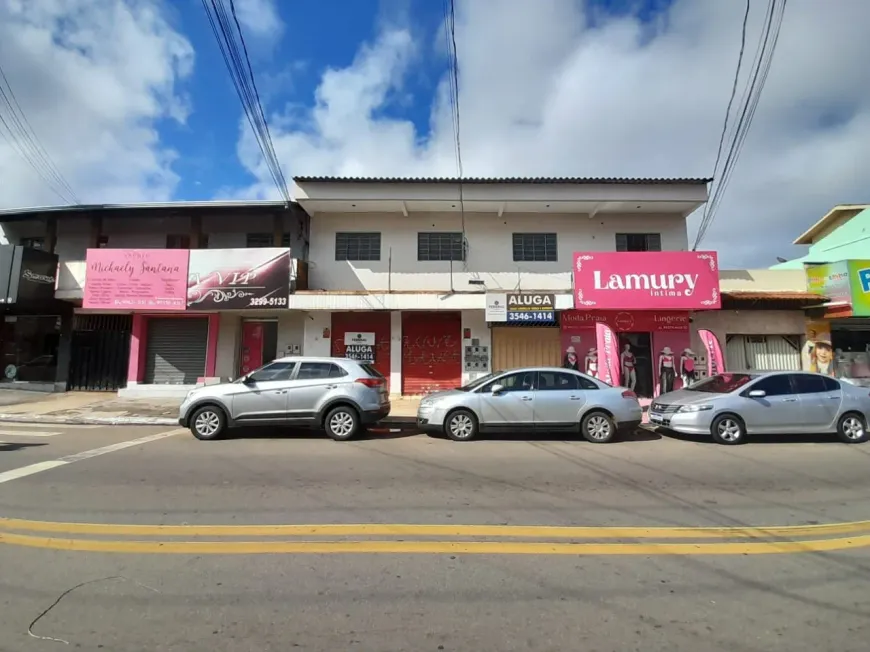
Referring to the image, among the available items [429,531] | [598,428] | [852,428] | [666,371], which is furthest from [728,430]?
[429,531]

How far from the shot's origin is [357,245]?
1703cm

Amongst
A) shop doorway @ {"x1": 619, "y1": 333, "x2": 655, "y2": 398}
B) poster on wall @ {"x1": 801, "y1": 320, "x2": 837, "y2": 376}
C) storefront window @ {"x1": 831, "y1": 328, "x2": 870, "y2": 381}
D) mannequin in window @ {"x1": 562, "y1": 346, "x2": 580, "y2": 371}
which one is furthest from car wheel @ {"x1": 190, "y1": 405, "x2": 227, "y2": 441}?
storefront window @ {"x1": 831, "y1": 328, "x2": 870, "y2": 381}

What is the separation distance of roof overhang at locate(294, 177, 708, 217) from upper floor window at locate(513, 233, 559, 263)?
55.1 inches

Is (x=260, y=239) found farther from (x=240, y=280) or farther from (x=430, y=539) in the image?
Result: (x=430, y=539)

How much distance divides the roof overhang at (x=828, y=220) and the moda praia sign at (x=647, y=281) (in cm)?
1145

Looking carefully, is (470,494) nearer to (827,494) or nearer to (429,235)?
(827,494)

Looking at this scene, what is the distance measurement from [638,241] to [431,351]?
8.16 meters

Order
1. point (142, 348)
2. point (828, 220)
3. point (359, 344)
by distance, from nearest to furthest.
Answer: point (359, 344) < point (142, 348) < point (828, 220)

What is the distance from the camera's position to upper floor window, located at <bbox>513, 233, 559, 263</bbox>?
55.3ft

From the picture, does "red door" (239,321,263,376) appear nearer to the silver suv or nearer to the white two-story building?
the white two-story building

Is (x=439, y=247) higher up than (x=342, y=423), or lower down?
higher up

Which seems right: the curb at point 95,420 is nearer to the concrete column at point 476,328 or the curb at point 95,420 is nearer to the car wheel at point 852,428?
the concrete column at point 476,328

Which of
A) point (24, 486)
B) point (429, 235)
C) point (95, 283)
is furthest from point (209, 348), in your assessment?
point (24, 486)

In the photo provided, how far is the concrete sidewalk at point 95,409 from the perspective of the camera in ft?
40.1
